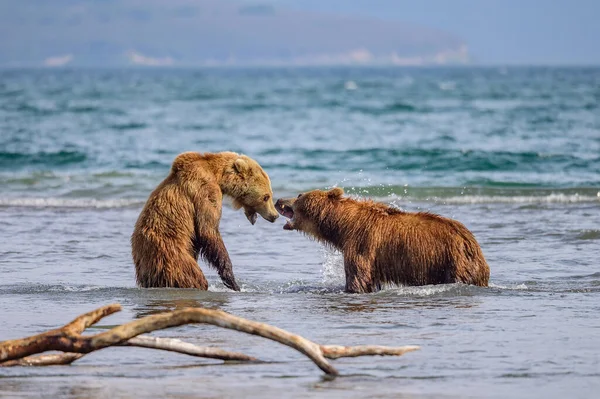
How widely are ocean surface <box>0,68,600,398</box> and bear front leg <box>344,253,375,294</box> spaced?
0.18 metres

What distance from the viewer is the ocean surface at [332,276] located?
6.28m

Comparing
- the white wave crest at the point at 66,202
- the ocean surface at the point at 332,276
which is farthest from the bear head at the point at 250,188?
the white wave crest at the point at 66,202

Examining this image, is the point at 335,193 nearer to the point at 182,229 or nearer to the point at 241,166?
the point at 241,166

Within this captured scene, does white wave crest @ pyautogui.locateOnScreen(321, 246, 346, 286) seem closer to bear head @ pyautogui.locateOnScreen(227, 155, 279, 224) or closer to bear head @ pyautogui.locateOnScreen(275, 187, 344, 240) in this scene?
bear head @ pyautogui.locateOnScreen(275, 187, 344, 240)

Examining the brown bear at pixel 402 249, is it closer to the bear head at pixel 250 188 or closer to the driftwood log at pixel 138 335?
the bear head at pixel 250 188

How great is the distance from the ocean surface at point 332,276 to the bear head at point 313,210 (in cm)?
53

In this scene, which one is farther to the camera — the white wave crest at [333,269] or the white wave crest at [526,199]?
the white wave crest at [526,199]

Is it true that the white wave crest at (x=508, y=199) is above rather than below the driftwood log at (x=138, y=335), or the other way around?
below

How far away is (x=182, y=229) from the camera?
894 centimetres

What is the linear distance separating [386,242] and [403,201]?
8.10 meters

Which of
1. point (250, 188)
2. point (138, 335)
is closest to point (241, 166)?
point (250, 188)

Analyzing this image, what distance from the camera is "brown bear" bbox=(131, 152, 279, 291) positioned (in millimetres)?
8914

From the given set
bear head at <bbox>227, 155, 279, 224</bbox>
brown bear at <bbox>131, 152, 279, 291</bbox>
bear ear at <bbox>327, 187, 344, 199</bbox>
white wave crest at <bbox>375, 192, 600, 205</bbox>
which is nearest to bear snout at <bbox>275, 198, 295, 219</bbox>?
bear head at <bbox>227, 155, 279, 224</bbox>

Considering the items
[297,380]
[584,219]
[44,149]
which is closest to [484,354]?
[297,380]
